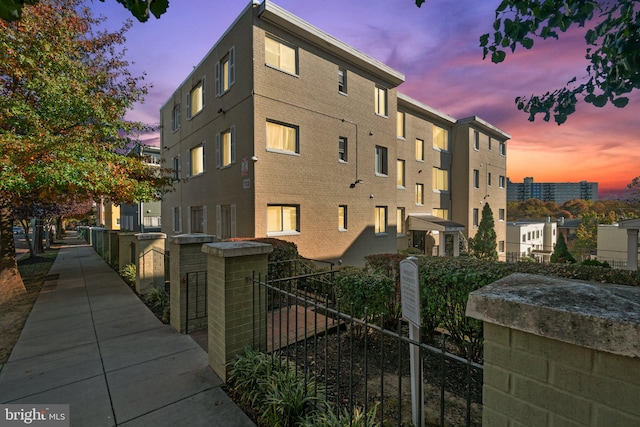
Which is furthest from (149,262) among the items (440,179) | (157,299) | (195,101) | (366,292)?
(440,179)

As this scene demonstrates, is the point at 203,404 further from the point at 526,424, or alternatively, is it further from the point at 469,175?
the point at 469,175

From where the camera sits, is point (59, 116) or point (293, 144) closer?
point (59, 116)

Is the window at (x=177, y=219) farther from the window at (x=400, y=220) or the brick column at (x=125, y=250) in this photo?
the window at (x=400, y=220)

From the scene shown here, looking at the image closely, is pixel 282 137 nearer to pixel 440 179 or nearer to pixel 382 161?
pixel 382 161

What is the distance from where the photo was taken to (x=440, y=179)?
25.6m

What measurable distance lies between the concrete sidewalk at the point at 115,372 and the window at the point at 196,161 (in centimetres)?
1156

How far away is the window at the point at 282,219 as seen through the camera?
41.1 ft

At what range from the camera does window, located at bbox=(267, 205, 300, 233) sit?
12.5 meters

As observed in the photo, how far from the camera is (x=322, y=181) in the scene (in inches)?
556

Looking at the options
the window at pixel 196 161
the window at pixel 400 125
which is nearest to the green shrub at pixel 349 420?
the window at pixel 196 161

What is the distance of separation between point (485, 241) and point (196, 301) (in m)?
24.0

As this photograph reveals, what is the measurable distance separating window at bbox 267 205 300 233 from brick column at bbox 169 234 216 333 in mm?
6469

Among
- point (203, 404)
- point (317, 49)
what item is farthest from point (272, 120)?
point (203, 404)

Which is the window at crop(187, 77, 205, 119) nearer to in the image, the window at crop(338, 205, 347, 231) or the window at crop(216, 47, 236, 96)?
the window at crop(216, 47, 236, 96)
